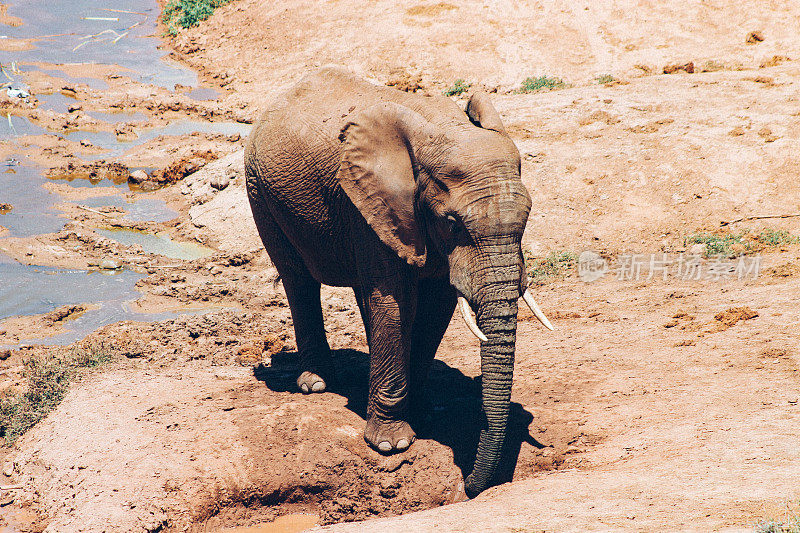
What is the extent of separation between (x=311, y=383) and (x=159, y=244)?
7.02m

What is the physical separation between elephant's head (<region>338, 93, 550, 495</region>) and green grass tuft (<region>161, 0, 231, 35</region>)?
25.8 m

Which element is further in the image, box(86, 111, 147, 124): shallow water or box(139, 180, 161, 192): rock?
box(86, 111, 147, 124): shallow water

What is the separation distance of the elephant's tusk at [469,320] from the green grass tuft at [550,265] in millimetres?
5675

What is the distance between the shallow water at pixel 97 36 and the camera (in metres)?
25.8

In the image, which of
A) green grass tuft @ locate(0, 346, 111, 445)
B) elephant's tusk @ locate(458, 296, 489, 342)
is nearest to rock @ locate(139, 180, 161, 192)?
green grass tuft @ locate(0, 346, 111, 445)

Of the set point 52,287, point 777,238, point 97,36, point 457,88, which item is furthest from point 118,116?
point 777,238

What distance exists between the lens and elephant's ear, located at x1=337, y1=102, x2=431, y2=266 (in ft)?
19.7

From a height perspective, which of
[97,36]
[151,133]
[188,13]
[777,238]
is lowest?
[151,133]

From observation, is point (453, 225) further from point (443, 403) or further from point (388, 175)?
point (443, 403)

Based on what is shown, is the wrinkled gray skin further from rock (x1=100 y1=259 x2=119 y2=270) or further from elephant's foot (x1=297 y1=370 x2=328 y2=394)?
rock (x1=100 y1=259 x2=119 y2=270)

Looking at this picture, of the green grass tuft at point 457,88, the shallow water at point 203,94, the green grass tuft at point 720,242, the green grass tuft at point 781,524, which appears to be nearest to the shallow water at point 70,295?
the green grass tuft at point 720,242

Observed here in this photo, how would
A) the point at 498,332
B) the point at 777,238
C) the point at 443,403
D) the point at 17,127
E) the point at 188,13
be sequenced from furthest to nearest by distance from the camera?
the point at 188,13
the point at 17,127
the point at 777,238
the point at 443,403
the point at 498,332

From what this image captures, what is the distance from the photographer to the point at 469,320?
209 inches
